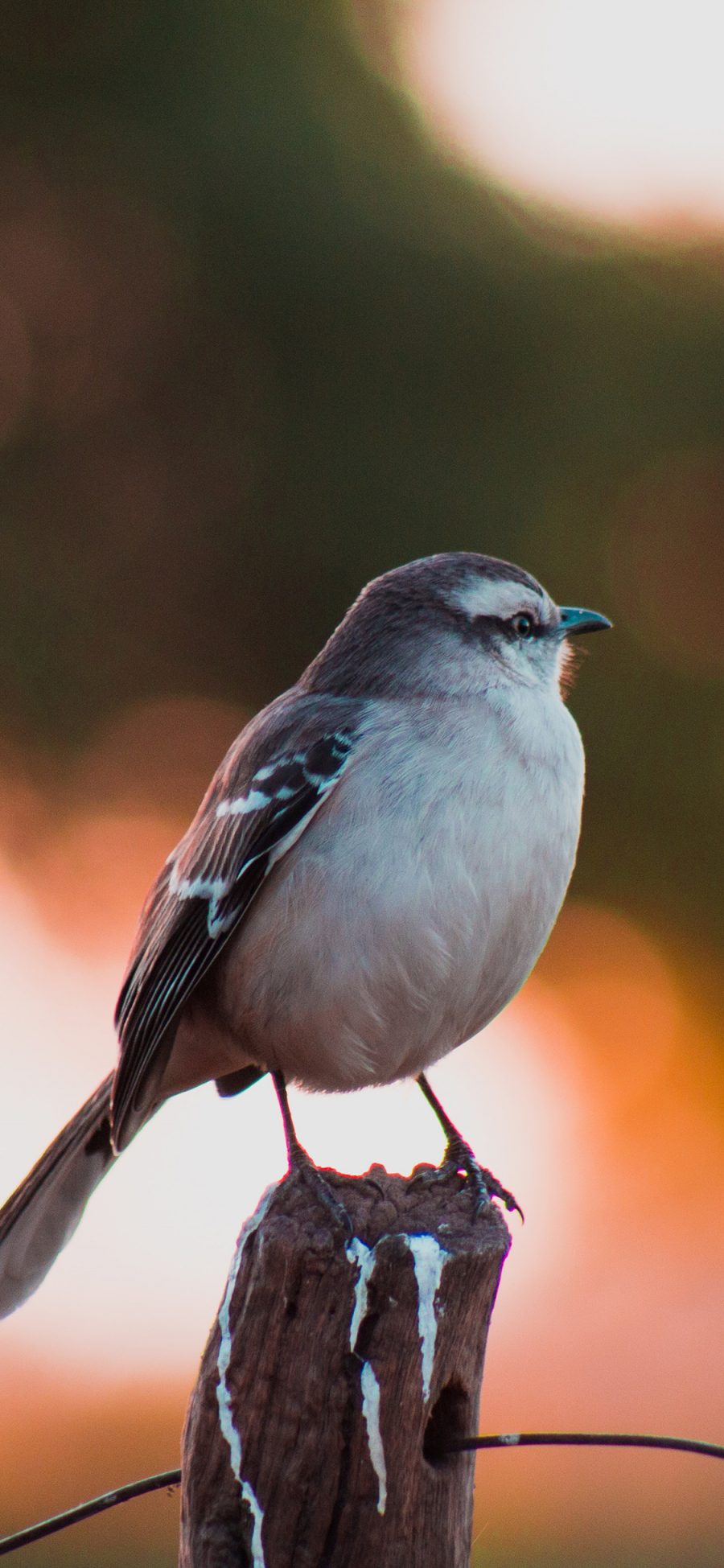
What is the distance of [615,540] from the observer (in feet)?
21.3

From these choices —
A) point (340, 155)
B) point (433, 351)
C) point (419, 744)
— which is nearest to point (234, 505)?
point (433, 351)

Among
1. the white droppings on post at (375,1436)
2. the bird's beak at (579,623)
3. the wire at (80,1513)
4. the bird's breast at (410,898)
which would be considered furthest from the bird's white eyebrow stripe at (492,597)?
the wire at (80,1513)

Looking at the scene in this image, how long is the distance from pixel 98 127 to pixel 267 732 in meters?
4.75

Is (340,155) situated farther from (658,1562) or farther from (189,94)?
(658,1562)

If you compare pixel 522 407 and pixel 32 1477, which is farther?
pixel 32 1477

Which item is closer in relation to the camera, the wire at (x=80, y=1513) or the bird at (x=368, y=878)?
the wire at (x=80, y=1513)

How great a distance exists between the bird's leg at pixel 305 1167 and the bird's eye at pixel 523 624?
1.25 metres

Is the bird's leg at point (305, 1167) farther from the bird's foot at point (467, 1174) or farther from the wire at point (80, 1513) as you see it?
the wire at point (80, 1513)

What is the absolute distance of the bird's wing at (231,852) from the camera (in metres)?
3.28

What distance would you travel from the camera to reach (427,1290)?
2250mm

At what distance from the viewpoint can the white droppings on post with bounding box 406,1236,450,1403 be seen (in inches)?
86.7

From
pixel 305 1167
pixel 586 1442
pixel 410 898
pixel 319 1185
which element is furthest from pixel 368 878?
pixel 586 1442

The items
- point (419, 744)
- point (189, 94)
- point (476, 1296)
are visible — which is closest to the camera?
point (476, 1296)

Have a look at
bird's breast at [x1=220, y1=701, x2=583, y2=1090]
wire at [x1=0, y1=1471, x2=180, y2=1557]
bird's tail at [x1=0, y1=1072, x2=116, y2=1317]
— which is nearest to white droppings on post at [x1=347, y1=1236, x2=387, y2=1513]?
wire at [x1=0, y1=1471, x2=180, y2=1557]
